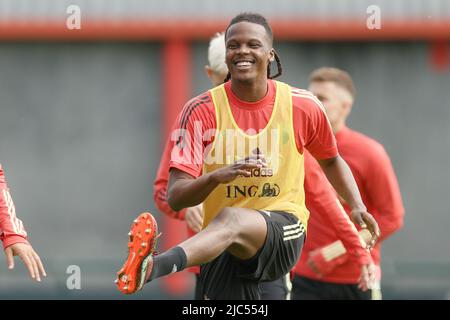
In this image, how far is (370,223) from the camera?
672 cm

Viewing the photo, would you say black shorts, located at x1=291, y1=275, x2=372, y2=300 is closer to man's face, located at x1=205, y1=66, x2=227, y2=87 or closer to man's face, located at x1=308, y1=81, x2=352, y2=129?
man's face, located at x1=308, y1=81, x2=352, y2=129

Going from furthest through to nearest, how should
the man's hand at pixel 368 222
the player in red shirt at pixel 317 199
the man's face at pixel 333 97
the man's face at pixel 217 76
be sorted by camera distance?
the man's face at pixel 333 97 → the man's face at pixel 217 76 → the player in red shirt at pixel 317 199 → the man's hand at pixel 368 222

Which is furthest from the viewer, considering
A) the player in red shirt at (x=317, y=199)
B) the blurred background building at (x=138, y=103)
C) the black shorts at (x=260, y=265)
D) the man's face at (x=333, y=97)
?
the blurred background building at (x=138, y=103)

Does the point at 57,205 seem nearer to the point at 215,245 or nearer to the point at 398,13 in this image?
the point at 398,13

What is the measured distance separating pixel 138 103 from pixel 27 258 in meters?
8.28

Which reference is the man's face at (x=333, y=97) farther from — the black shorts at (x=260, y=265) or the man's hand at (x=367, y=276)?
the black shorts at (x=260, y=265)

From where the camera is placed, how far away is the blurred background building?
1402cm

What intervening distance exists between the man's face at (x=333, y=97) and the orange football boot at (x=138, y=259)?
289cm

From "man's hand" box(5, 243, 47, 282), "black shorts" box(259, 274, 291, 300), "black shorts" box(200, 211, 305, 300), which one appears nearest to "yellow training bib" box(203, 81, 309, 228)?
"black shorts" box(200, 211, 305, 300)

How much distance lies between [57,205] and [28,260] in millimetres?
8402

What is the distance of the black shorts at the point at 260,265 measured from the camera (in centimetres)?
649

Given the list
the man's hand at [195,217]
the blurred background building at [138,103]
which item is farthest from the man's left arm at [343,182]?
the blurred background building at [138,103]

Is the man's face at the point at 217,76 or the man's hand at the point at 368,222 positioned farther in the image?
the man's face at the point at 217,76
